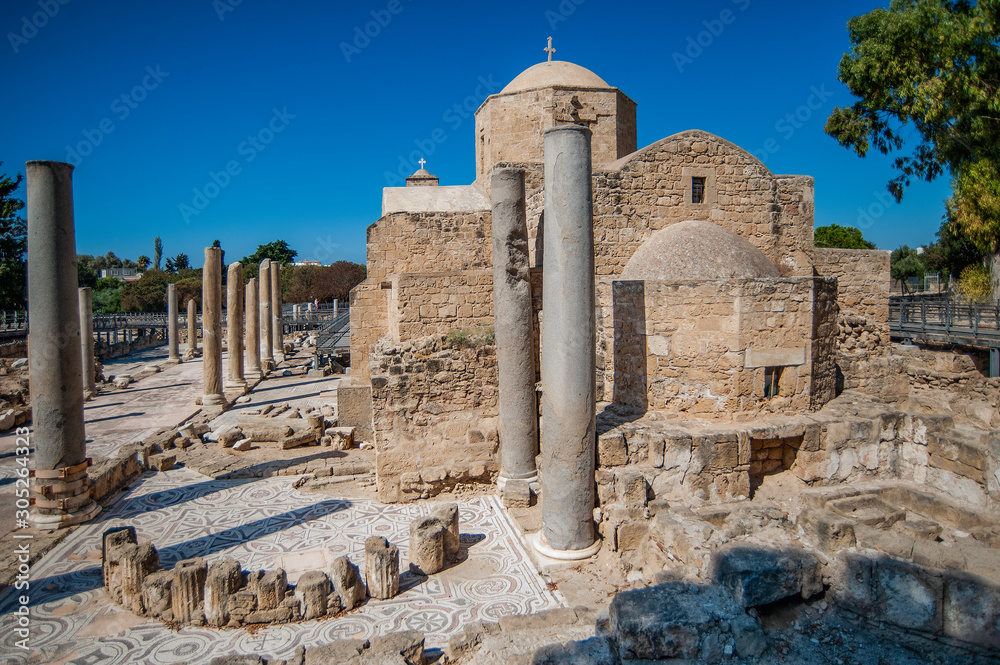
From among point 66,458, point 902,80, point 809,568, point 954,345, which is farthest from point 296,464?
point 902,80

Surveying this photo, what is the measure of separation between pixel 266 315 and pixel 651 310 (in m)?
17.0

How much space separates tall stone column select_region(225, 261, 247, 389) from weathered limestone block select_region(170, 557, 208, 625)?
479 inches

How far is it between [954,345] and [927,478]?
9639mm

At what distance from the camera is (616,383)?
8055mm

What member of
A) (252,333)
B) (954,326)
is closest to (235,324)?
(252,333)

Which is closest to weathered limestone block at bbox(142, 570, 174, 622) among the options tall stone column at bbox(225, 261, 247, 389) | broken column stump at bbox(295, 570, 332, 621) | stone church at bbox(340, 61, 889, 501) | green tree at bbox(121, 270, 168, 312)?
broken column stump at bbox(295, 570, 332, 621)

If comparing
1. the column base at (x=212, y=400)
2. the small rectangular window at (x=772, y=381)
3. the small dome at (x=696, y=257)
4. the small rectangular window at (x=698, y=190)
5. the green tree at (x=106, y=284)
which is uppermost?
the green tree at (x=106, y=284)

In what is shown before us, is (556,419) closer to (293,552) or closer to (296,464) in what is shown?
(293,552)

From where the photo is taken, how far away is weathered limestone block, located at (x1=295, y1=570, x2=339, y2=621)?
4.97 metres

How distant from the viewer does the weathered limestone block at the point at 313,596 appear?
196 inches

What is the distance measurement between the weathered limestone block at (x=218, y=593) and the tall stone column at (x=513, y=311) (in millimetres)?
3399

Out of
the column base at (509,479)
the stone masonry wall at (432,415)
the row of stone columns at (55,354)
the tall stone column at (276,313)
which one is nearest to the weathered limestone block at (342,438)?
the stone masonry wall at (432,415)

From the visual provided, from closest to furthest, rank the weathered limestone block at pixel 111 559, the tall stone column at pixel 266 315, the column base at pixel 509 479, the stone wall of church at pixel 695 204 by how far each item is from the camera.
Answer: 1. the weathered limestone block at pixel 111 559
2. the column base at pixel 509 479
3. the stone wall of church at pixel 695 204
4. the tall stone column at pixel 266 315

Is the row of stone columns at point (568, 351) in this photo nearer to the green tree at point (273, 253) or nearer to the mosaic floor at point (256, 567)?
the mosaic floor at point (256, 567)
